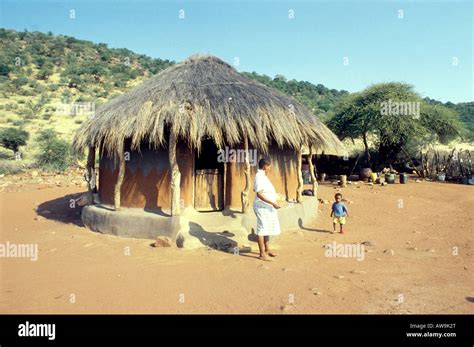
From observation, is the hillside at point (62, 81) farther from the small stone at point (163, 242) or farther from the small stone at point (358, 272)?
the small stone at point (358, 272)

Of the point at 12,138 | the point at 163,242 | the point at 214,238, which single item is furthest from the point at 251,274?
the point at 12,138

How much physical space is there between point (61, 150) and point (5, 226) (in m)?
11.1

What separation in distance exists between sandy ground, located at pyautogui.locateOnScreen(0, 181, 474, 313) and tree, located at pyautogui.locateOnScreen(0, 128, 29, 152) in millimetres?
14117

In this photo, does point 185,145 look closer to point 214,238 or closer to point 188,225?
point 188,225

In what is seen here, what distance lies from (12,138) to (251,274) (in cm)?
2039

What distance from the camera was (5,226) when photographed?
8.77m

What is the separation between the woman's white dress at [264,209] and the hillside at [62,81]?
53.8 ft

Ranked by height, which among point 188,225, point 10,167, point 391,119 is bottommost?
point 188,225

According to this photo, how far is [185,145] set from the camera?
305 inches

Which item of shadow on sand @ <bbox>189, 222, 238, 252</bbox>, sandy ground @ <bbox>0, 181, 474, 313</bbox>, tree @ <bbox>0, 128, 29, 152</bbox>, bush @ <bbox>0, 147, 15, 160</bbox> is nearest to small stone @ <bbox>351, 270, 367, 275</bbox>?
sandy ground @ <bbox>0, 181, 474, 313</bbox>

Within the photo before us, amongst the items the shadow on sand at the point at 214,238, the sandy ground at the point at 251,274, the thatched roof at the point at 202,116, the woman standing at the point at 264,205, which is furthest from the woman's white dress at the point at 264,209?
the thatched roof at the point at 202,116

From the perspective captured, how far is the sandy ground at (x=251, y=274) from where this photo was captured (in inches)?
165

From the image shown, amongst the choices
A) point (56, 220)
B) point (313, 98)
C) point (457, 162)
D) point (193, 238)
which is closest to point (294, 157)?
point (193, 238)
